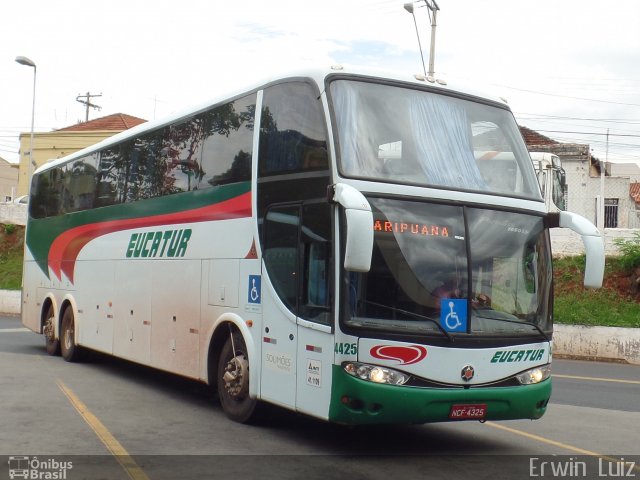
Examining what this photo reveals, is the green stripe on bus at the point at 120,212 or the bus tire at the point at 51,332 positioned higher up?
the green stripe on bus at the point at 120,212

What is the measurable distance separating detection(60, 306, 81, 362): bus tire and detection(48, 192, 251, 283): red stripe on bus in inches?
30.4

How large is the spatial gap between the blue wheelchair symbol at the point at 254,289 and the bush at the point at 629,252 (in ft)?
62.8

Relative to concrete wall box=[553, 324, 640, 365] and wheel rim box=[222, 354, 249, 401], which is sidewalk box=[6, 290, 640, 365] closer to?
concrete wall box=[553, 324, 640, 365]

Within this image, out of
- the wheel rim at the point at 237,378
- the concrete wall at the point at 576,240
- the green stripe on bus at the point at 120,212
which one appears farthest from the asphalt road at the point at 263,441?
the concrete wall at the point at 576,240

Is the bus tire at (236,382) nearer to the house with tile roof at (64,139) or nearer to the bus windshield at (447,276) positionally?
the bus windshield at (447,276)

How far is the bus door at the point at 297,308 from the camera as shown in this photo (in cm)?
875

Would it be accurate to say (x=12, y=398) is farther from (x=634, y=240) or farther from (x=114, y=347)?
(x=634, y=240)

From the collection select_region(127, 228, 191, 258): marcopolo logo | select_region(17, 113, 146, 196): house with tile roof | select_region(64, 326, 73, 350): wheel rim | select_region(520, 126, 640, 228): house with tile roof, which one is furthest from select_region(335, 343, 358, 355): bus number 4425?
select_region(17, 113, 146, 196): house with tile roof

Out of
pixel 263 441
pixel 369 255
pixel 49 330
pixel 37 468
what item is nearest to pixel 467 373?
pixel 369 255

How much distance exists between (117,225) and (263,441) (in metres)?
6.72

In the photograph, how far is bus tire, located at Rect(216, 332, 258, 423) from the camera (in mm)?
10320

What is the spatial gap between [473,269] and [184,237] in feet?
16.3

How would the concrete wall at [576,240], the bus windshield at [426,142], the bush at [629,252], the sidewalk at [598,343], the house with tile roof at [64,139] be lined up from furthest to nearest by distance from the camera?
1. the house with tile roof at [64,139]
2. the concrete wall at [576,240]
3. the bush at [629,252]
4. the sidewalk at [598,343]
5. the bus windshield at [426,142]

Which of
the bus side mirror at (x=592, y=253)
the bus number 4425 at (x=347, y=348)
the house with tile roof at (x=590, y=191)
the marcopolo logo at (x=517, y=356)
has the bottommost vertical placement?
the marcopolo logo at (x=517, y=356)
